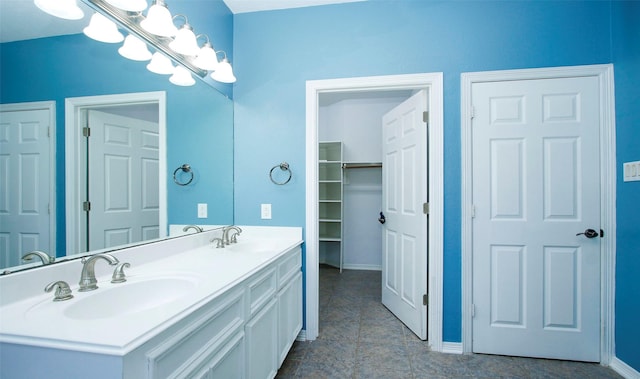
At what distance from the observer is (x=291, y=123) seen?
213cm

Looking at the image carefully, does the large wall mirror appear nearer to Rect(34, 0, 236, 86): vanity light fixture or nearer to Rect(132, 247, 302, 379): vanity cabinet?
Rect(34, 0, 236, 86): vanity light fixture

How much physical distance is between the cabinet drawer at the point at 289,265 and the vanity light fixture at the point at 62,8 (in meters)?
1.47

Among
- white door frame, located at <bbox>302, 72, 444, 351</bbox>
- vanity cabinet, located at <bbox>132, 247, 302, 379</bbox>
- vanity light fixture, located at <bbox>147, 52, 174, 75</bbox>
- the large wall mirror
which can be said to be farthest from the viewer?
white door frame, located at <bbox>302, 72, 444, 351</bbox>

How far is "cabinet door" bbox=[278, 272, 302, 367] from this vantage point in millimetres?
1626

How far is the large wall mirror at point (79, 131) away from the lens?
87 cm

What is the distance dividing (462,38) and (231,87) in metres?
1.79

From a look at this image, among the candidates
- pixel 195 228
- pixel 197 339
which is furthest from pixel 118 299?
pixel 195 228

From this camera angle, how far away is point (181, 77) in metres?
1.66

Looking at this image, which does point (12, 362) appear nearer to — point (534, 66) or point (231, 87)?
point (231, 87)

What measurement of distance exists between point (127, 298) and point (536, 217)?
94.9 inches

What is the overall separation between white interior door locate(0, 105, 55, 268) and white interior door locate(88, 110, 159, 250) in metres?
0.15

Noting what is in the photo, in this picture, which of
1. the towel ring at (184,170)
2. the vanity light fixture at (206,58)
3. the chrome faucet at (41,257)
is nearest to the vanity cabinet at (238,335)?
the chrome faucet at (41,257)

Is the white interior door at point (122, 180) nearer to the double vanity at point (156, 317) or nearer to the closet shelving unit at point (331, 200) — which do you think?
the double vanity at point (156, 317)

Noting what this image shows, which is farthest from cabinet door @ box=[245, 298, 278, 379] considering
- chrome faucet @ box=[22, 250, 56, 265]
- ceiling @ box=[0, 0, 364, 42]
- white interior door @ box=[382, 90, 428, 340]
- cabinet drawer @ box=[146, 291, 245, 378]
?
ceiling @ box=[0, 0, 364, 42]
